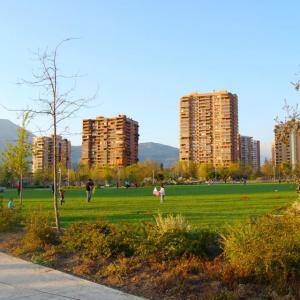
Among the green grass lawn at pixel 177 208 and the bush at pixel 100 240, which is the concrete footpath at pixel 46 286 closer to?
the bush at pixel 100 240

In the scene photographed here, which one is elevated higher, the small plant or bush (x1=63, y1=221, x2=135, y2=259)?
the small plant

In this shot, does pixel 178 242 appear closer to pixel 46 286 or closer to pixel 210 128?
pixel 46 286

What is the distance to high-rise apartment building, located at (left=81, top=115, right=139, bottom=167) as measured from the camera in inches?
5758

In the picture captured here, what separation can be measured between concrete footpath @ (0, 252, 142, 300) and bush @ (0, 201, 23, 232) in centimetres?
449

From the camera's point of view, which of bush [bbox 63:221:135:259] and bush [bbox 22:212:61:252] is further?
bush [bbox 22:212:61:252]

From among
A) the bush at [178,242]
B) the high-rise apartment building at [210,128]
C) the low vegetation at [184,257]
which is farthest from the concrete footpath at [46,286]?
the high-rise apartment building at [210,128]

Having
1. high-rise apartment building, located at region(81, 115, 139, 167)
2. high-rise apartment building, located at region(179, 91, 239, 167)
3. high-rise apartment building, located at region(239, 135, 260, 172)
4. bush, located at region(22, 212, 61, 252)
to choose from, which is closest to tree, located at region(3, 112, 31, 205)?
bush, located at region(22, 212, 61, 252)

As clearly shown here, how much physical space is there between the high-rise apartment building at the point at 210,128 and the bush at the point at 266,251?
145460mm

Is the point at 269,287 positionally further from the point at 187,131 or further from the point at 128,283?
the point at 187,131

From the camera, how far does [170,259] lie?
7246 mm

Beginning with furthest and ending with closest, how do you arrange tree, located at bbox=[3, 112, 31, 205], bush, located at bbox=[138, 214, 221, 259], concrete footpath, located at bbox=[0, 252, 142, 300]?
tree, located at bbox=[3, 112, 31, 205] < bush, located at bbox=[138, 214, 221, 259] < concrete footpath, located at bbox=[0, 252, 142, 300]

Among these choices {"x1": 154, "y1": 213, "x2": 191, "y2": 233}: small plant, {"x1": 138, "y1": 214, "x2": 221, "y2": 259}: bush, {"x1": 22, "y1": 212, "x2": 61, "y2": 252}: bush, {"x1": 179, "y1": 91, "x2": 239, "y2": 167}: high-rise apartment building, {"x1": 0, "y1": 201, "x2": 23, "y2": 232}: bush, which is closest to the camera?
{"x1": 138, "y1": 214, "x2": 221, "y2": 259}: bush

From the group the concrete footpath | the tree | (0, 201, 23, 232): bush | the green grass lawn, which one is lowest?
the concrete footpath

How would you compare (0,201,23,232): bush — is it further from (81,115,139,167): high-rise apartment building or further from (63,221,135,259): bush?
(81,115,139,167): high-rise apartment building
